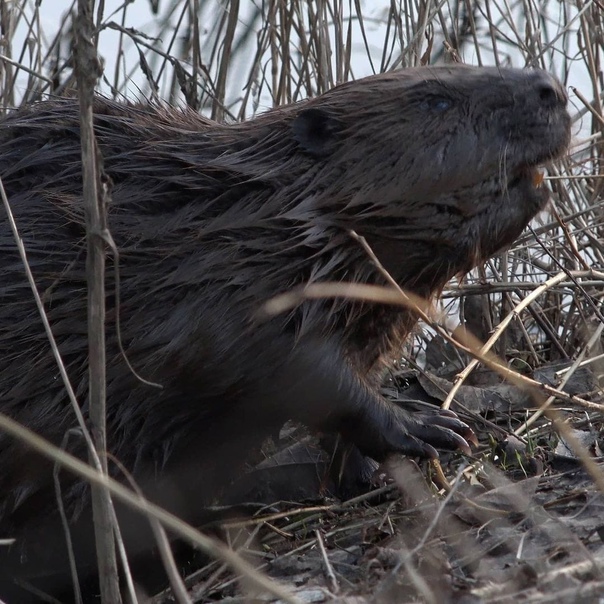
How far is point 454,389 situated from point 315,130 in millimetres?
772

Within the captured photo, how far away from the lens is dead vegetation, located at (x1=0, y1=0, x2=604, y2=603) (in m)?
2.16

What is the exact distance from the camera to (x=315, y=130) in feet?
9.16

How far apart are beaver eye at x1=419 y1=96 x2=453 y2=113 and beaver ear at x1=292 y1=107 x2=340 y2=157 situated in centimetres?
22

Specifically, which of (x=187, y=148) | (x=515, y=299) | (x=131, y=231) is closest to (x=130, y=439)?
(x=131, y=231)

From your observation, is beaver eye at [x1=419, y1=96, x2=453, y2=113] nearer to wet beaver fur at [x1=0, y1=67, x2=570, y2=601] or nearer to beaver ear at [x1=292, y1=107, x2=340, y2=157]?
wet beaver fur at [x1=0, y1=67, x2=570, y2=601]

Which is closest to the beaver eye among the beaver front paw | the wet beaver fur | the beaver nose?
the wet beaver fur

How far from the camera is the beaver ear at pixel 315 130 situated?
2.77m

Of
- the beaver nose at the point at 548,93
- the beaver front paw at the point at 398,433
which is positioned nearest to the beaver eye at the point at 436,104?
the beaver nose at the point at 548,93

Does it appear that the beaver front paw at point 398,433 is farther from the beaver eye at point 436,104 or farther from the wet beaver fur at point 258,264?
the beaver eye at point 436,104

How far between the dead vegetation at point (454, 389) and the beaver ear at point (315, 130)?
1.78ft

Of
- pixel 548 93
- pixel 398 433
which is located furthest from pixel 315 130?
pixel 398 433

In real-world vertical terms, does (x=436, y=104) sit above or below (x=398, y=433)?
above

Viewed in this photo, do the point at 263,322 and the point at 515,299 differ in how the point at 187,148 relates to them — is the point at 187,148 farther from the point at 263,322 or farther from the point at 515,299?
the point at 515,299

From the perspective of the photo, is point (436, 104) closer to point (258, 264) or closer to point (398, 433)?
point (258, 264)
